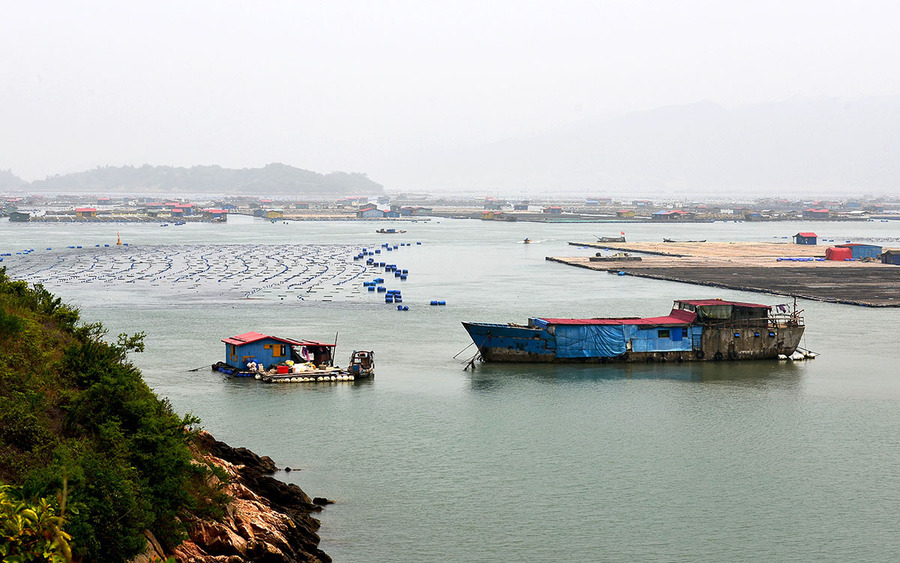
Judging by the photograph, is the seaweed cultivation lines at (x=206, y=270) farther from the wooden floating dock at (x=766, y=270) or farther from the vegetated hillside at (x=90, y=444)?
the vegetated hillside at (x=90, y=444)

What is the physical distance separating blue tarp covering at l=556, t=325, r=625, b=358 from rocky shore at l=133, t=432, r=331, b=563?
17.1 m

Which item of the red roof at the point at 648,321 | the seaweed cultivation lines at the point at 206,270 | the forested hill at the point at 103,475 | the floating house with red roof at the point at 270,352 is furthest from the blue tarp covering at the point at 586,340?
the seaweed cultivation lines at the point at 206,270

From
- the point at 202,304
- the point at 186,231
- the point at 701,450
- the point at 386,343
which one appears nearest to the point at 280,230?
the point at 186,231

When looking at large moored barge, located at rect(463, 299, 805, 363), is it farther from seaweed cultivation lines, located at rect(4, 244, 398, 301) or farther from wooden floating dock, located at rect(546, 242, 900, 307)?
seaweed cultivation lines, located at rect(4, 244, 398, 301)

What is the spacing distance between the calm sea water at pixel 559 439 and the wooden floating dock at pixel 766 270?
8843 millimetres

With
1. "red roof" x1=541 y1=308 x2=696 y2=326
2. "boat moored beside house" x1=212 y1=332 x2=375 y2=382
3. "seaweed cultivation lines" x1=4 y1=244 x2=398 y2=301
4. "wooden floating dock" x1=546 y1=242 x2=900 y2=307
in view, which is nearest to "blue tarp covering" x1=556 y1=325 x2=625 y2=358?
"red roof" x1=541 y1=308 x2=696 y2=326

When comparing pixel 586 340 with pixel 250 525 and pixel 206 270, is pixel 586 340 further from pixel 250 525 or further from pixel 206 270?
pixel 206 270

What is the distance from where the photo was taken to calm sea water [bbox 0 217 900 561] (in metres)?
20.4

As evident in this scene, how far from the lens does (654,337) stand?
1519 inches

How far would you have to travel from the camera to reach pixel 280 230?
14850 cm

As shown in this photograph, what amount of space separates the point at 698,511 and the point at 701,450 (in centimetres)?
517

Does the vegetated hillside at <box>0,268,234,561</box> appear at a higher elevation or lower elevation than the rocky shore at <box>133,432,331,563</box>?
higher

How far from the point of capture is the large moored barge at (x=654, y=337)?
124ft

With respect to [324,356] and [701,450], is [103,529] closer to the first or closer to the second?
[701,450]
